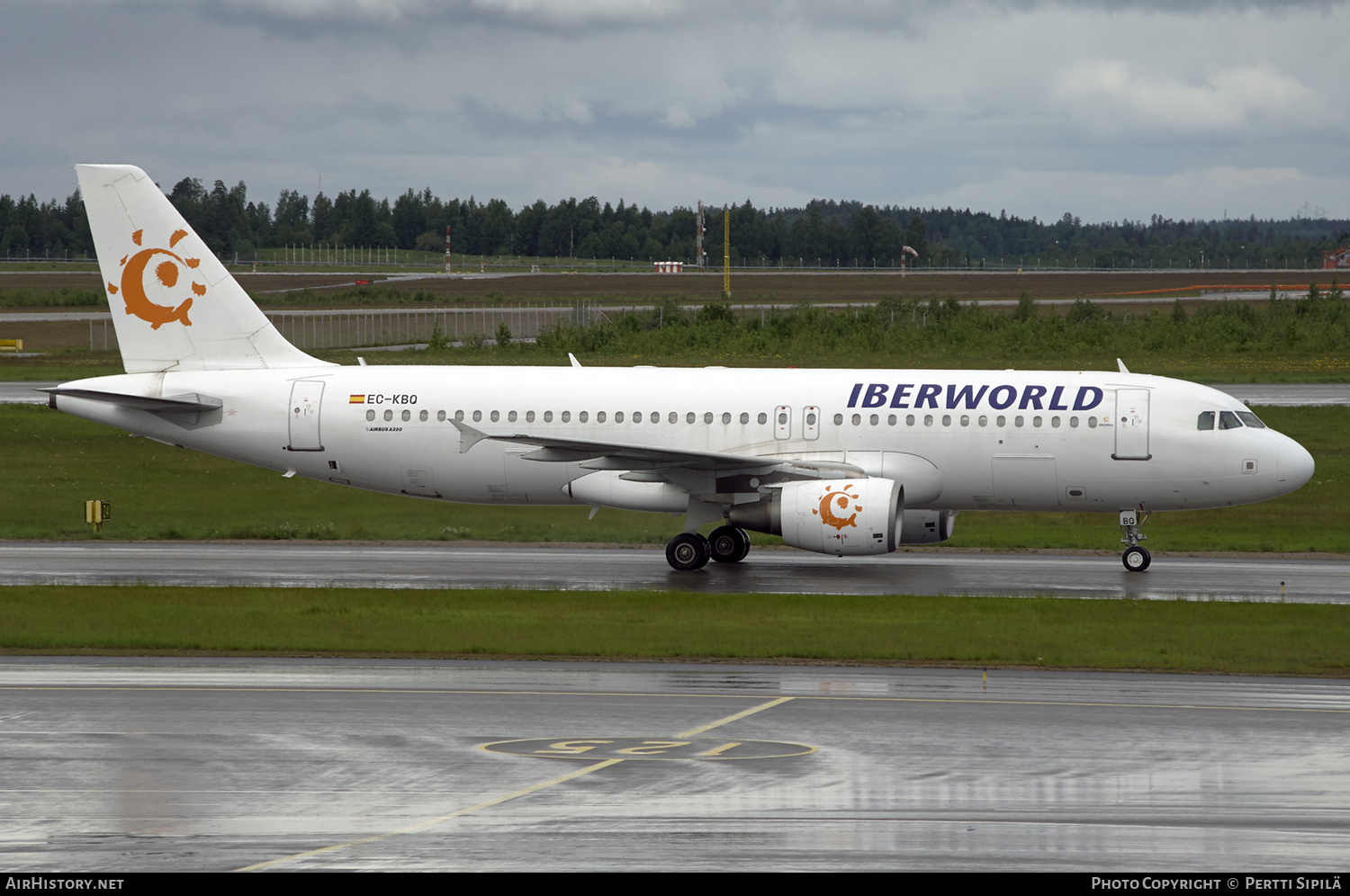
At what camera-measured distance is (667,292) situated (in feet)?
507

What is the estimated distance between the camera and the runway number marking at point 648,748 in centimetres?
1644

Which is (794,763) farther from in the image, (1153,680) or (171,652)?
(171,652)

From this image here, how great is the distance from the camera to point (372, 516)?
3984 cm

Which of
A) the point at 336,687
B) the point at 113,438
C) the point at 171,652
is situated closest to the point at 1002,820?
the point at 336,687

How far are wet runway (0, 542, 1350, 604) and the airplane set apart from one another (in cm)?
106

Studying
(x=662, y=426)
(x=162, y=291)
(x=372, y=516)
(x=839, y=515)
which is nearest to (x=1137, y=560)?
(x=839, y=515)

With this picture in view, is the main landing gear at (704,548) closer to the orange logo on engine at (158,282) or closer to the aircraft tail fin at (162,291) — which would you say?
the aircraft tail fin at (162,291)

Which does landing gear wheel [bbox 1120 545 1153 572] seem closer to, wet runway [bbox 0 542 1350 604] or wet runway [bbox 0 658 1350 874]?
wet runway [bbox 0 542 1350 604]

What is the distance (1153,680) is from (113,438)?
4134 cm

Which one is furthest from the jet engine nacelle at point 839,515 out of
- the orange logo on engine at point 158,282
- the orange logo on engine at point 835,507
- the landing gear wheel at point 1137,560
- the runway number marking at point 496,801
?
the orange logo on engine at point 158,282

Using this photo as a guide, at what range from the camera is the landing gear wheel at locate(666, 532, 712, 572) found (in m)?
31.5

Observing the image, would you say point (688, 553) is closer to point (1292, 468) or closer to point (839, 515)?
point (839, 515)

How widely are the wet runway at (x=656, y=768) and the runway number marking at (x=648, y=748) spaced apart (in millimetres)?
55

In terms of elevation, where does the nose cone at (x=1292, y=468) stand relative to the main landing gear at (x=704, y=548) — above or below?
above
